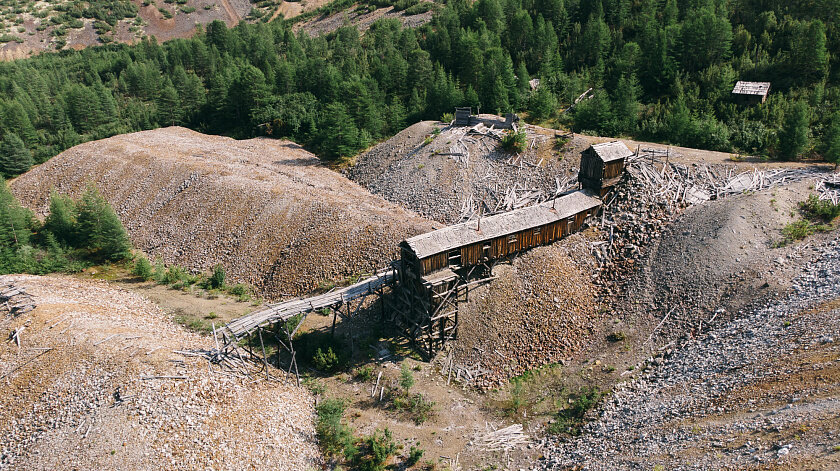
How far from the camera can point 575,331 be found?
31547 millimetres

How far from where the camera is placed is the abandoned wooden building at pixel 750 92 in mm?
50031

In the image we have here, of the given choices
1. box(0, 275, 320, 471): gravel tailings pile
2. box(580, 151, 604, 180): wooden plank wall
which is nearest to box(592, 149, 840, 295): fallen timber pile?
box(580, 151, 604, 180): wooden plank wall

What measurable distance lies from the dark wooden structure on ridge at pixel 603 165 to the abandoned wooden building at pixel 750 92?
24.3 meters

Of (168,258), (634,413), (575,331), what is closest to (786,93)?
(575,331)

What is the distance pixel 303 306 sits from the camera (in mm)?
30328

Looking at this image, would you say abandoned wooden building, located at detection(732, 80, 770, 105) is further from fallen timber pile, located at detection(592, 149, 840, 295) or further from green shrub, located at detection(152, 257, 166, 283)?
green shrub, located at detection(152, 257, 166, 283)

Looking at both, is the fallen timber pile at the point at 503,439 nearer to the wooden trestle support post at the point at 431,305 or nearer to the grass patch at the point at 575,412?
the grass patch at the point at 575,412

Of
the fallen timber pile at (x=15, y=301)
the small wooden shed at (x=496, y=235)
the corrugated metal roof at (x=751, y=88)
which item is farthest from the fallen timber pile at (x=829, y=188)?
the fallen timber pile at (x=15, y=301)

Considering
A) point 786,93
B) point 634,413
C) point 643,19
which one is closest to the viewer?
point 634,413

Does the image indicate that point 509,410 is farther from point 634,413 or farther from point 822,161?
point 822,161

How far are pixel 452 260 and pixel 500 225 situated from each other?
404 centimetres

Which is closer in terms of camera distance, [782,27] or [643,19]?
[782,27]

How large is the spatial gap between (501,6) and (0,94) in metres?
79.2

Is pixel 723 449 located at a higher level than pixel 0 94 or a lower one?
lower
